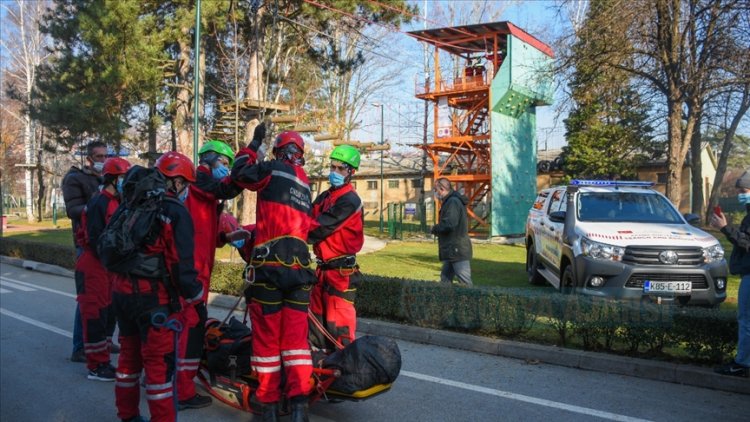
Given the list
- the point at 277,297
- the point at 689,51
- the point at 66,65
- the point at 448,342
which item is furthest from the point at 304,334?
the point at 66,65

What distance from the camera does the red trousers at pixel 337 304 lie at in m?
Result: 5.19

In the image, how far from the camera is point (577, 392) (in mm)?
5457

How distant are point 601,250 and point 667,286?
0.92 m

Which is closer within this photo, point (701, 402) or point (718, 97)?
point (701, 402)

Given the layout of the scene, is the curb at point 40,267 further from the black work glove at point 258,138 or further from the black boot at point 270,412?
the black boot at point 270,412

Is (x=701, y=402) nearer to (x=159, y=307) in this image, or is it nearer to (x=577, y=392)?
(x=577, y=392)

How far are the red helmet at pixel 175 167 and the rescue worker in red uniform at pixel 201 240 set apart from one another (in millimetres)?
245

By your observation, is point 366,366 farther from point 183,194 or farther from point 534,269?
point 534,269

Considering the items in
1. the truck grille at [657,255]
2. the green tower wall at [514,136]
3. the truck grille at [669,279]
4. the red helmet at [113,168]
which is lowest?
the truck grille at [669,279]

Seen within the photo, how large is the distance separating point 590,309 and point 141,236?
479 cm

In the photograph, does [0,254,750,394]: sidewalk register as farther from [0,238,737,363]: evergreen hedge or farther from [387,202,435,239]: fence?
[387,202,435,239]: fence

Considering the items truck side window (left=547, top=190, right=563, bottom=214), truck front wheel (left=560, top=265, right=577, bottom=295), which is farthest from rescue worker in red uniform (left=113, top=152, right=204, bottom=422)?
truck side window (left=547, top=190, right=563, bottom=214)

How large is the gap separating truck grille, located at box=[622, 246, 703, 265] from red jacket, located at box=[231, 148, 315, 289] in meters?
5.24

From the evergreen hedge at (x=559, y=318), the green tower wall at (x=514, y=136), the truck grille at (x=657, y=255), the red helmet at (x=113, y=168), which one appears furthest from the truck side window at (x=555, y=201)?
the green tower wall at (x=514, y=136)
